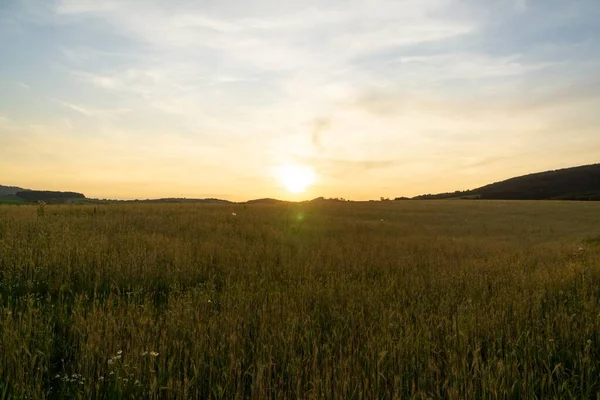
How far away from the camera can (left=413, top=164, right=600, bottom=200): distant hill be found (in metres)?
91.4

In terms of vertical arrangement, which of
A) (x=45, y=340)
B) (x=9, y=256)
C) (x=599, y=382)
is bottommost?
(x=599, y=382)

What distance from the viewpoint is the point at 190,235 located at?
1178cm

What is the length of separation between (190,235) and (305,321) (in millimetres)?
8300

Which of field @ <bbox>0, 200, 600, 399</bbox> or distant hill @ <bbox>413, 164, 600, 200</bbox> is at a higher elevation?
distant hill @ <bbox>413, 164, 600, 200</bbox>

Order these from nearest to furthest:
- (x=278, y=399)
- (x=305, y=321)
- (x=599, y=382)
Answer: (x=278, y=399), (x=599, y=382), (x=305, y=321)

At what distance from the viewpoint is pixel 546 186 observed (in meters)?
101

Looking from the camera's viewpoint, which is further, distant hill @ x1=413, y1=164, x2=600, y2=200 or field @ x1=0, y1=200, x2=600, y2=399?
distant hill @ x1=413, y1=164, x2=600, y2=200

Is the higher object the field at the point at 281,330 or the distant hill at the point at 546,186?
the distant hill at the point at 546,186

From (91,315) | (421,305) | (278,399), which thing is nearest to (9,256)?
(91,315)

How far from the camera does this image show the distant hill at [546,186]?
9138 centimetres

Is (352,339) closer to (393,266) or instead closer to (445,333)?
(445,333)

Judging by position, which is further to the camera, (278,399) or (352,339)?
(352,339)

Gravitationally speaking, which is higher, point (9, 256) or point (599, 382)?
point (9, 256)

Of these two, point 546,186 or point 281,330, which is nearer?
point 281,330
